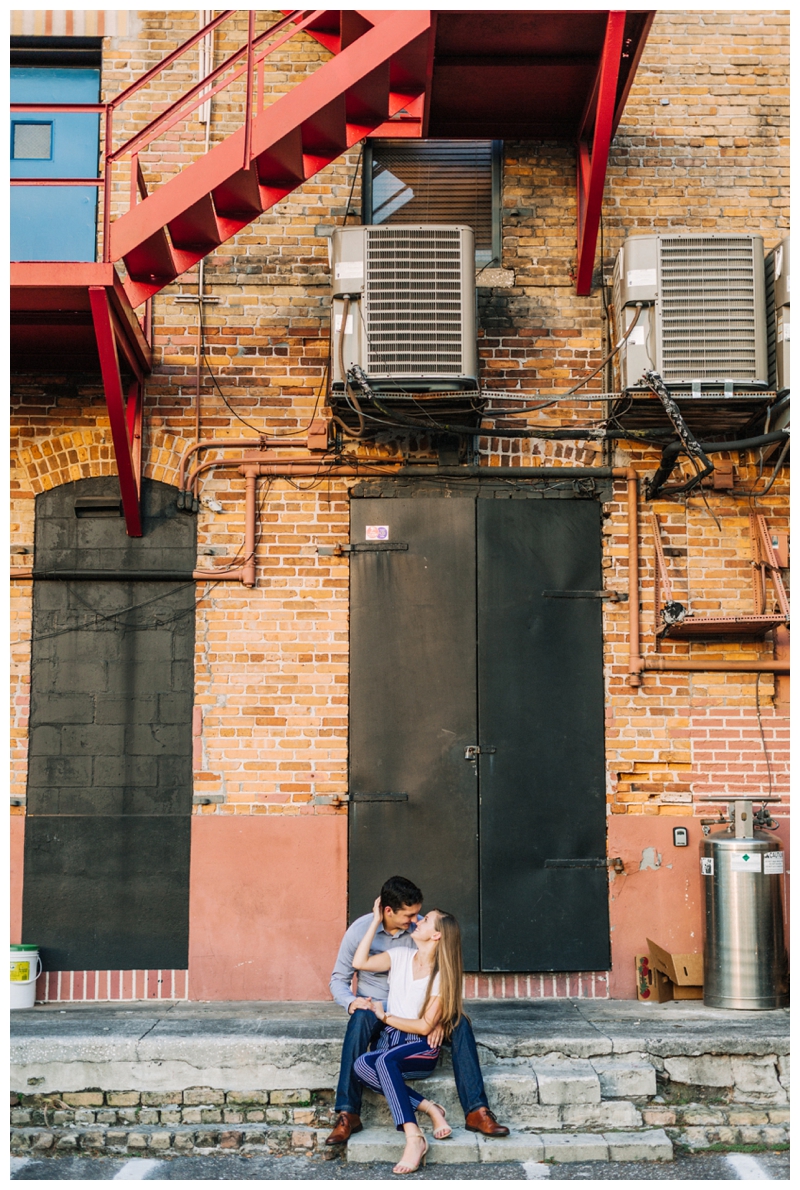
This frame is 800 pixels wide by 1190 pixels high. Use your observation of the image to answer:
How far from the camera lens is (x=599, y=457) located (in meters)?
7.65

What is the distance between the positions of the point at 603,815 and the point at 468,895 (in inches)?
40.9

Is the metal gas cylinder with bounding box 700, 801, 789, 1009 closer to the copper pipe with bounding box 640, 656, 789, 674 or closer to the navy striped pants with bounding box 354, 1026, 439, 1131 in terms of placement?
the copper pipe with bounding box 640, 656, 789, 674

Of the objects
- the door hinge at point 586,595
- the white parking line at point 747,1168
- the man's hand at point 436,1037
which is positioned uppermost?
the door hinge at point 586,595

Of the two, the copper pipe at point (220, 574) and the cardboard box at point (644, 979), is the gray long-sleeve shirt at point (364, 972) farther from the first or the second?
the copper pipe at point (220, 574)

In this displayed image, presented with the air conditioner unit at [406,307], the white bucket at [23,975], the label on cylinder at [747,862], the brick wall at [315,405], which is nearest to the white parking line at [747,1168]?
the label on cylinder at [747,862]

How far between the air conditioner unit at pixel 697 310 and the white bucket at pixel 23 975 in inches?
207

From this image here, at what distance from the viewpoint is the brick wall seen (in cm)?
733

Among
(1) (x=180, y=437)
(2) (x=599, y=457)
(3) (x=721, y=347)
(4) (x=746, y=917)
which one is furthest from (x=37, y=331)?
(4) (x=746, y=917)

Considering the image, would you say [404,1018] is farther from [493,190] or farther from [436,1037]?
[493,190]

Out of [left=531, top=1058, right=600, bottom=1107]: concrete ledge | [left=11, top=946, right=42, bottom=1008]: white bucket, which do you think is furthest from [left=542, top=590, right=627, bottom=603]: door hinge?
[left=11, top=946, right=42, bottom=1008]: white bucket

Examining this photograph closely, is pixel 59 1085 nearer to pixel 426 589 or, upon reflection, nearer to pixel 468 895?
pixel 468 895

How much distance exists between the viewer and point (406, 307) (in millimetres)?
7027

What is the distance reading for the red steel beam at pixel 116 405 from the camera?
643cm

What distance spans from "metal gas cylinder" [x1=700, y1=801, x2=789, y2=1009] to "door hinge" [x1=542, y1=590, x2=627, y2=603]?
158 centimetres
